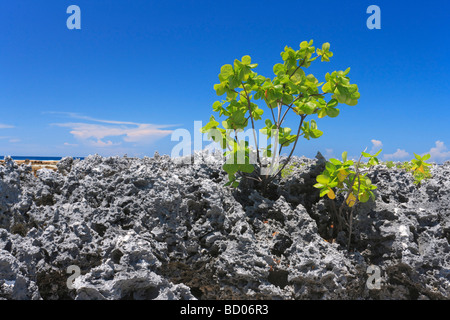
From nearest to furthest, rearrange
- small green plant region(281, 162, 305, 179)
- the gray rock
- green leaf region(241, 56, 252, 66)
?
the gray rock < green leaf region(241, 56, 252, 66) < small green plant region(281, 162, 305, 179)

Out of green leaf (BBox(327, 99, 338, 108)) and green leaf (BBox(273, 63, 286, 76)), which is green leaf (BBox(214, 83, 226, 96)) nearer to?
green leaf (BBox(273, 63, 286, 76))

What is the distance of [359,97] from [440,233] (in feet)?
6.25

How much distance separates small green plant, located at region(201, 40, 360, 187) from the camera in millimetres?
4078

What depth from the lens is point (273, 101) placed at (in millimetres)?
4270

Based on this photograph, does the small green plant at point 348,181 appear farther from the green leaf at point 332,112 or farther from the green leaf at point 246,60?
the green leaf at point 246,60

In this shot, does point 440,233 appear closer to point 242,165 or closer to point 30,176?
point 242,165

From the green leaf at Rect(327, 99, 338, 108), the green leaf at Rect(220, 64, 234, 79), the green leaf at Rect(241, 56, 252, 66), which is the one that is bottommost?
the green leaf at Rect(327, 99, 338, 108)

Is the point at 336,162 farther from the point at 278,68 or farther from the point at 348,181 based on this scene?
the point at 278,68

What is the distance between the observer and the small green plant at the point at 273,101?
408 centimetres

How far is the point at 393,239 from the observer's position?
3713 mm

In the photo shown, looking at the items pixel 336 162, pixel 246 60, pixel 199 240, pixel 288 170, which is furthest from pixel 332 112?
pixel 199 240

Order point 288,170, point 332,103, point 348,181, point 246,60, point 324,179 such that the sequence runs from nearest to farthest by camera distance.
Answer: point 324,179 < point 348,181 < point 246,60 < point 332,103 < point 288,170
